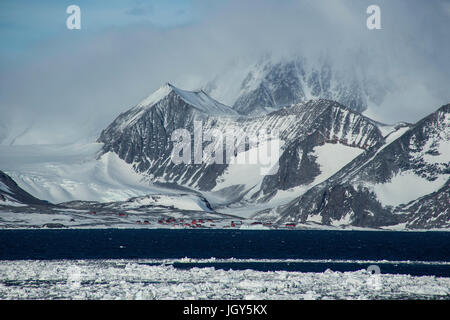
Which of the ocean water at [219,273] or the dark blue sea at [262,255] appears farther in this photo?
the dark blue sea at [262,255]

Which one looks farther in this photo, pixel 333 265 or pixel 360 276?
pixel 333 265

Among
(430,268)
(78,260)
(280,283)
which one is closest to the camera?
(280,283)

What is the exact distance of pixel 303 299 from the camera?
3538 inches

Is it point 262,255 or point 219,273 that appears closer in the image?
point 219,273

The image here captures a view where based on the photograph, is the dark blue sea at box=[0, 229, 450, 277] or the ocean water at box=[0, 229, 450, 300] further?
the dark blue sea at box=[0, 229, 450, 277]

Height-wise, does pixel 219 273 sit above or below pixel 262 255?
above
